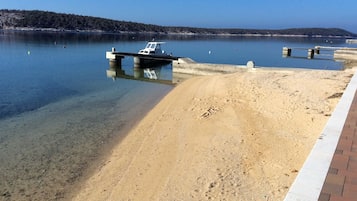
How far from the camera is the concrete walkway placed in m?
3.77

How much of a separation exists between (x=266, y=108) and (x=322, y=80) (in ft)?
15.7

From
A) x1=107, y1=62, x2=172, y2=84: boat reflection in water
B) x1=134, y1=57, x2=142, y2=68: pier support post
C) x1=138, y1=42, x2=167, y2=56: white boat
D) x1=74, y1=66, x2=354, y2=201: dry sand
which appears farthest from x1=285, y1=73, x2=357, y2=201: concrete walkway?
x1=138, y1=42, x2=167, y2=56: white boat

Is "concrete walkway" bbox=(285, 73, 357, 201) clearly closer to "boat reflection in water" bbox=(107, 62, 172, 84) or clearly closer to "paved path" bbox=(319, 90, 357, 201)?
"paved path" bbox=(319, 90, 357, 201)

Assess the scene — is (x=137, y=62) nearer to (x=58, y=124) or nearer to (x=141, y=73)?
(x=141, y=73)

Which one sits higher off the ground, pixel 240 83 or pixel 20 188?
pixel 240 83

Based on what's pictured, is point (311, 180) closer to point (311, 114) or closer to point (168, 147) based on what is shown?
point (168, 147)

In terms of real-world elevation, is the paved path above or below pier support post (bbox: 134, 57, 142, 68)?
above

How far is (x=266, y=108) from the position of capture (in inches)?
424

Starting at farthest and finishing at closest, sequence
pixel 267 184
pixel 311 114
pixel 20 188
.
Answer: pixel 311 114 → pixel 20 188 → pixel 267 184

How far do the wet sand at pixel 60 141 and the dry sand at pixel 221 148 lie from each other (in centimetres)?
55

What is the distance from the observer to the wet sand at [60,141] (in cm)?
723

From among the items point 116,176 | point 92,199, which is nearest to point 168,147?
point 116,176

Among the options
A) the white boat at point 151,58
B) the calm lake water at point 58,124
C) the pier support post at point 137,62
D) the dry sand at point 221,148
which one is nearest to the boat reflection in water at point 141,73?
the pier support post at point 137,62

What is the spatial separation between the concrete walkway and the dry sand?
3.04 feet
